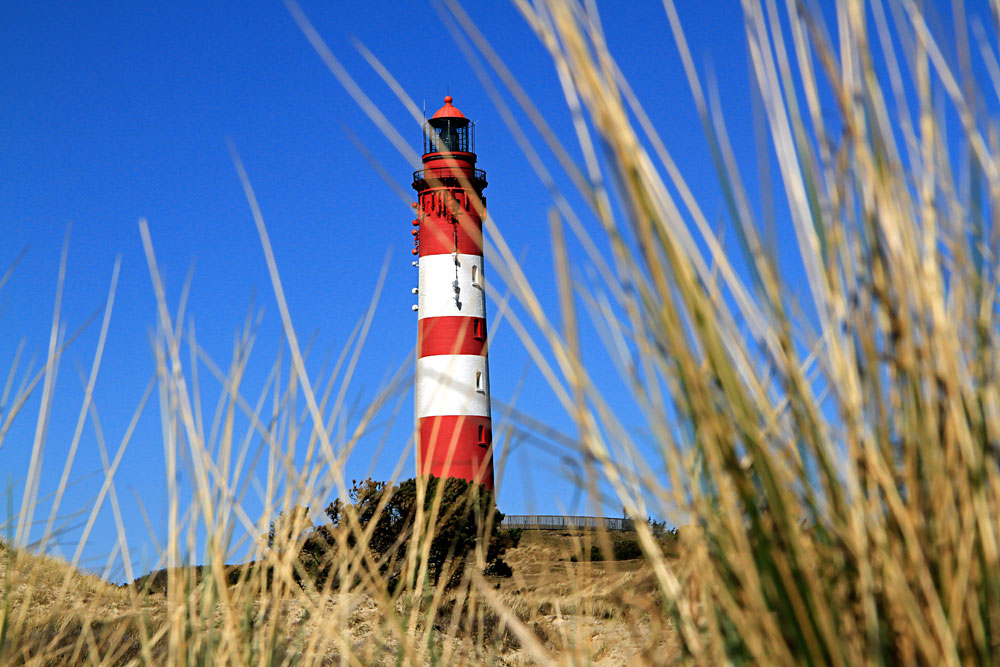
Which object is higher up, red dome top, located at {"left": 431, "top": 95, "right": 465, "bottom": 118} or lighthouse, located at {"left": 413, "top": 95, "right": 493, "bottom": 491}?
red dome top, located at {"left": 431, "top": 95, "right": 465, "bottom": 118}

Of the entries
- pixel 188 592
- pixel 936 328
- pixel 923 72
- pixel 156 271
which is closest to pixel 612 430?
pixel 936 328

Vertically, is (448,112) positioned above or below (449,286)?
above

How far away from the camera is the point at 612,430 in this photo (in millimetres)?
841

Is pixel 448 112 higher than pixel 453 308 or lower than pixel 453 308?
higher

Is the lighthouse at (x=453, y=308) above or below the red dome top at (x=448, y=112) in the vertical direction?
below

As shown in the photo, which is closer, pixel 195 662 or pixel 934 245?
pixel 934 245

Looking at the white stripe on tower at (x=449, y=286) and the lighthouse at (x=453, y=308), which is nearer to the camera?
the lighthouse at (x=453, y=308)

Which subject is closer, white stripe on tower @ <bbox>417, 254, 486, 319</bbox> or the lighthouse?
the lighthouse

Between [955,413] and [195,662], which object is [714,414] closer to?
[955,413]

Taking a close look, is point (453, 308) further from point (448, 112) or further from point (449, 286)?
point (448, 112)

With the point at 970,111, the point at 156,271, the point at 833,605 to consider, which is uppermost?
the point at 156,271

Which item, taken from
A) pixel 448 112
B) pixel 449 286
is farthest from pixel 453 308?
pixel 448 112

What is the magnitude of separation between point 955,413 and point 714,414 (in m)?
0.16

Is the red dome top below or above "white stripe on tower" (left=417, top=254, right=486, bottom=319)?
above
